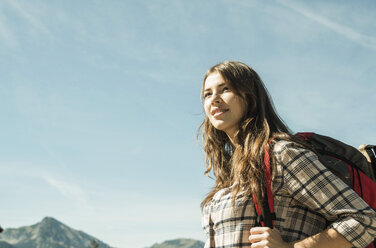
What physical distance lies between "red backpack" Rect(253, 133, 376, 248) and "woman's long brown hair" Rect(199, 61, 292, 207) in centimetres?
10

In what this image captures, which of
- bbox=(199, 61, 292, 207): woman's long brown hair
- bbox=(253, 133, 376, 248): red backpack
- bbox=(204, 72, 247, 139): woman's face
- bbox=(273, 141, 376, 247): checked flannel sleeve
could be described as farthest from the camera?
bbox=(204, 72, 247, 139): woman's face

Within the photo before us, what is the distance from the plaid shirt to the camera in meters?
2.82

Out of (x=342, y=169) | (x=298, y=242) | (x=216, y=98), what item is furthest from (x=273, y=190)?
(x=216, y=98)

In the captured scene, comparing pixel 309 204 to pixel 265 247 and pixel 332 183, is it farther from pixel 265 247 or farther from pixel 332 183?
pixel 265 247

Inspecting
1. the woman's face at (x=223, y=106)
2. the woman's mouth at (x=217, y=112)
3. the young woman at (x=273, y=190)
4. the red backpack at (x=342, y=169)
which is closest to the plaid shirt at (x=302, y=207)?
the young woman at (x=273, y=190)

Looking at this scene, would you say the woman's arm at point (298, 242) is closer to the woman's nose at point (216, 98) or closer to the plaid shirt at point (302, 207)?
the plaid shirt at point (302, 207)


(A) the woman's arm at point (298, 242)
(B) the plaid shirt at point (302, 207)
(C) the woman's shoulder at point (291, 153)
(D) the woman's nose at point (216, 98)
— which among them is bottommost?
(A) the woman's arm at point (298, 242)

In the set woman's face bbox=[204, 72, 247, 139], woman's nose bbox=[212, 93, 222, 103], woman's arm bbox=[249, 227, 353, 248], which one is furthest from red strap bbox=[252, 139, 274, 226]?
woman's nose bbox=[212, 93, 222, 103]

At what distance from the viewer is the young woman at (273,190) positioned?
9.39 ft

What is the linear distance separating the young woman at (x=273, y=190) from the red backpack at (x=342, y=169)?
0.08m

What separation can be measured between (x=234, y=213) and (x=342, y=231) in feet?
2.85

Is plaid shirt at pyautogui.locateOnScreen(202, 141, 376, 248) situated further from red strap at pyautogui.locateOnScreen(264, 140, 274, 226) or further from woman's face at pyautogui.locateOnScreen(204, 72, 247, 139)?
woman's face at pyautogui.locateOnScreen(204, 72, 247, 139)

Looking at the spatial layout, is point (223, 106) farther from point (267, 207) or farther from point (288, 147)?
point (267, 207)

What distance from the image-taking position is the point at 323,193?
2.92 meters
